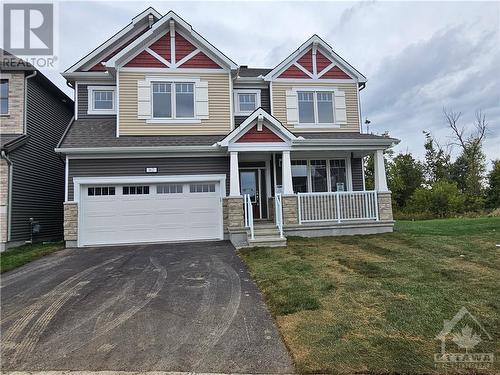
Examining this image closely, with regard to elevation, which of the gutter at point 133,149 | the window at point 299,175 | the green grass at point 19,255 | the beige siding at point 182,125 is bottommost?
the green grass at point 19,255

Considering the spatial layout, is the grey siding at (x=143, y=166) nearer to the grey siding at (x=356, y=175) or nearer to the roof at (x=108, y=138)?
the roof at (x=108, y=138)

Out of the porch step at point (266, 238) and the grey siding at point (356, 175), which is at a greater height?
the grey siding at point (356, 175)

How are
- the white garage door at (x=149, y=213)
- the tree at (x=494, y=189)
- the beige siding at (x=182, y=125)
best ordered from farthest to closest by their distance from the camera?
the tree at (x=494, y=189)
the beige siding at (x=182, y=125)
the white garage door at (x=149, y=213)

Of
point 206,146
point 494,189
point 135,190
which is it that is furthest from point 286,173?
point 494,189

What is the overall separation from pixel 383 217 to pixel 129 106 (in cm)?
957

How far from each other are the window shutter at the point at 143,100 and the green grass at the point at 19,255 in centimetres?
513

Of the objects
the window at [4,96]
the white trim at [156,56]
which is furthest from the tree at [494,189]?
the window at [4,96]

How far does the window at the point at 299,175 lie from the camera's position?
13.3 meters

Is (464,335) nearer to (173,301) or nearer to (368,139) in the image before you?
(173,301)

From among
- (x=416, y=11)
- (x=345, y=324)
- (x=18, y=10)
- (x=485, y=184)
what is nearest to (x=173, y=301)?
(x=345, y=324)

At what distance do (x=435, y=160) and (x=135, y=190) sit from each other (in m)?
31.1

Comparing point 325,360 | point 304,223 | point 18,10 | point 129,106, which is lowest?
point 325,360

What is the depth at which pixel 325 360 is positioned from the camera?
3.32 m

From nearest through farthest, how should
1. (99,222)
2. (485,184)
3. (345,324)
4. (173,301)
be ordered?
1. (345,324)
2. (173,301)
3. (99,222)
4. (485,184)
